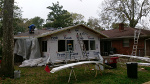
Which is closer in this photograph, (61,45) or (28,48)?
(28,48)

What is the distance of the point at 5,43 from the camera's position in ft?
23.6

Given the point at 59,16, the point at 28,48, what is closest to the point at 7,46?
the point at 28,48

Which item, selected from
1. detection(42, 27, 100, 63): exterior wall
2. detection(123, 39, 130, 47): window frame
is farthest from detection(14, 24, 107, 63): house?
detection(123, 39, 130, 47): window frame

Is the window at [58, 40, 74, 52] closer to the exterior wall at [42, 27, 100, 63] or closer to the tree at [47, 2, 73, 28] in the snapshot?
the exterior wall at [42, 27, 100, 63]

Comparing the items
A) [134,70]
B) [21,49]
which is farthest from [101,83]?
[21,49]

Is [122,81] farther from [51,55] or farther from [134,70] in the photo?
[51,55]

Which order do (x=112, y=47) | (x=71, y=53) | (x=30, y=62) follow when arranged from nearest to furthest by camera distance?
(x=30, y=62) < (x=71, y=53) < (x=112, y=47)

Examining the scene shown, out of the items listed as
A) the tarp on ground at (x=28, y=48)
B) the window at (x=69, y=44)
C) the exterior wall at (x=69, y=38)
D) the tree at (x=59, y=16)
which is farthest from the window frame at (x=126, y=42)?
the tree at (x=59, y=16)

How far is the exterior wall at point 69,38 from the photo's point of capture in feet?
39.0

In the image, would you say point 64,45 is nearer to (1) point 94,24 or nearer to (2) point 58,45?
(2) point 58,45

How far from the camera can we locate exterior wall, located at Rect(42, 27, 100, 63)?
11.9 m

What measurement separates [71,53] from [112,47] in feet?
29.8

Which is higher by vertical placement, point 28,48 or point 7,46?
point 7,46

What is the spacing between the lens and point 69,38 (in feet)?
42.8
